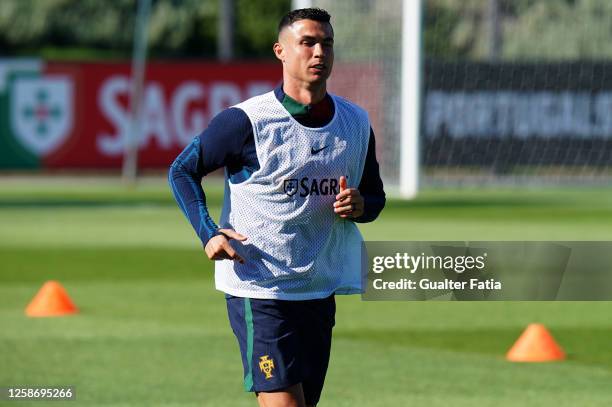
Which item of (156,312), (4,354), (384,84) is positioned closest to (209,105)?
(384,84)

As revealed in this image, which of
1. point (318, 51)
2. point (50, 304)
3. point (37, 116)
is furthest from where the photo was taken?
point (37, 116)

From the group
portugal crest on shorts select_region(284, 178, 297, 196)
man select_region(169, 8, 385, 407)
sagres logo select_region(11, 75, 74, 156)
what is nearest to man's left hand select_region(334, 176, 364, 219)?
man select_region(169, 8, 385, 407)

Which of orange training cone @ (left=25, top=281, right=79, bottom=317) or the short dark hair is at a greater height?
the short dark hair

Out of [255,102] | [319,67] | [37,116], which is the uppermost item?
[319,67]

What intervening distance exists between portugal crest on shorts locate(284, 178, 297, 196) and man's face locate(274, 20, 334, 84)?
40cm

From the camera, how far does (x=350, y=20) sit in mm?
26328

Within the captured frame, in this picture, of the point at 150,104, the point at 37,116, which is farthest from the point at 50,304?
the point at 150,104

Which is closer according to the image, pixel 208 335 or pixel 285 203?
pixel 285 203

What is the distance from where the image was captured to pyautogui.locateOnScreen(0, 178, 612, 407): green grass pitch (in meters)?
8.66

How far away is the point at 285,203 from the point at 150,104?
28317 millimetres

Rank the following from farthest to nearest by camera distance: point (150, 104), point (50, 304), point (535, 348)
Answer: point (150, 104)
point (50, 304)
point (535, 348)

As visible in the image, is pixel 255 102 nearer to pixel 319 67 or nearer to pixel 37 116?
pixel 319 67

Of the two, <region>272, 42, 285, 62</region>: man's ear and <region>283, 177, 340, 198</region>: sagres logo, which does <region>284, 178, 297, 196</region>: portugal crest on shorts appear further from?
<region>272, 42, 285, 62</region>: man's ear

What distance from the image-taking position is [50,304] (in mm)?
11961
